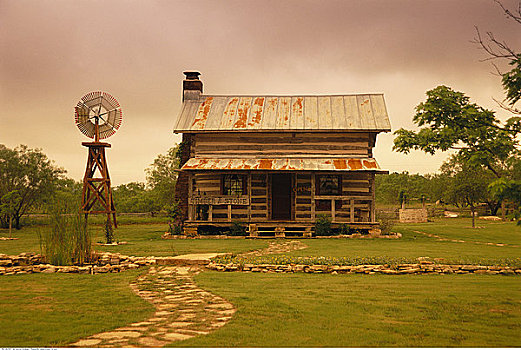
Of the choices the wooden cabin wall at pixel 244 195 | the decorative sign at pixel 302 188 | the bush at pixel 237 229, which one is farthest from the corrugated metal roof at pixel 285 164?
the bush at pixel 237 229

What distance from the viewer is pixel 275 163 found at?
2003 cm

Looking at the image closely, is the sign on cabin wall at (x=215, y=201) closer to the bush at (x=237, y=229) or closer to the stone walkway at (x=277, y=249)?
the bush at (x=237, y=229)

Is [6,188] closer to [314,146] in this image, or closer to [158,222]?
[158,222]

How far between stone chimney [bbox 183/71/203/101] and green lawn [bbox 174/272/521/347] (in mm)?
16542

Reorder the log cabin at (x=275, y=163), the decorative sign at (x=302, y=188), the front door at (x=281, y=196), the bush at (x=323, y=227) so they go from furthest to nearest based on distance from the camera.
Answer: the front door at (x=281, y=196), the decorative sign at (x=302, y=188), the log cabin at (x=275, y=163), the bush at (x=323, y=227)

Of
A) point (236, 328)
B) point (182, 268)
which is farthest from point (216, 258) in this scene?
point (236, 328)

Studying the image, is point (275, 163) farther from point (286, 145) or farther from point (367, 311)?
point (367, 311)

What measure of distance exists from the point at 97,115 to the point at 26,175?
30.1ft

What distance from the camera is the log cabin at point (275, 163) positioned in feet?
65.7

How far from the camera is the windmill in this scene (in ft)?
68.2

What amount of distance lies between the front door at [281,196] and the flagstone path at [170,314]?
37.8ft

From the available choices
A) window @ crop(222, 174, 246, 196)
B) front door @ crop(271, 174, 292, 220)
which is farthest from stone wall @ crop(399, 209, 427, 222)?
window @ crop(222, 174, 246, 196)

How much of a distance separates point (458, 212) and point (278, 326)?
4299 centimetres

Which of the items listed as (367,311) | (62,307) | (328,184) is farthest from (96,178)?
(367,311)
